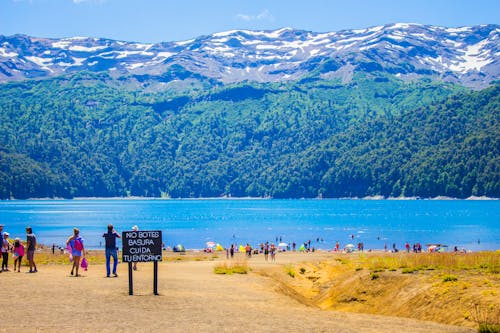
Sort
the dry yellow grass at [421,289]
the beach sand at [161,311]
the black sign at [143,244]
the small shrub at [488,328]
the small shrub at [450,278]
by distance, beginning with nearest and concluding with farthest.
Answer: the beach sand at [161,311]
the small shrub at [488,328]
the dry yellow grass at [421,289]
the black sign at [143,244]
the small shrub at [450,278]

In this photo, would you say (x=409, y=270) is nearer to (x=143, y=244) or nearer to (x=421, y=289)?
(x=421, y=289)

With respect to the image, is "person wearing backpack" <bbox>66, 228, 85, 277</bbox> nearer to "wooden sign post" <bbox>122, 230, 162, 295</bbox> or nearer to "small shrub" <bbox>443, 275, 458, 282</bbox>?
"wooden sign post" <bbox>122, 230, 162, 295</bbox>

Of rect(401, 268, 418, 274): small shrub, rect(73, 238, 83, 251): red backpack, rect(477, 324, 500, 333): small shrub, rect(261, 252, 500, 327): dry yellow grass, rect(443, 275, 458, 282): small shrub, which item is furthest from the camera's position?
rect(73, 238, 83, 251): red backpack

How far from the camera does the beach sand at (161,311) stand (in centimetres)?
1972

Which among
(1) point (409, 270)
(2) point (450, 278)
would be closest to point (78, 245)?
(1) point (409, 270)

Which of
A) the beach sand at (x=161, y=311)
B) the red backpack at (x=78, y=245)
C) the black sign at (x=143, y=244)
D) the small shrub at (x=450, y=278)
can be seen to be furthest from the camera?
the red backpack at (x=78, y=245)

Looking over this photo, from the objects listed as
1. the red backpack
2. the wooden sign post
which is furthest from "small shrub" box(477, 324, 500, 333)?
the red backpack

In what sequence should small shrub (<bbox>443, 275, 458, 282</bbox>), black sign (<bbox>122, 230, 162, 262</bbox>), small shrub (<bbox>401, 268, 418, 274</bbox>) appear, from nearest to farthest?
black sign (<bbox>122, 230, 162, 262</bbox>), small shrub (<bbox>443, 275, 458, 282</bbox>), small shrub (<bbox>401, 268, 418, 274</bbox>)

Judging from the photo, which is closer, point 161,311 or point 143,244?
point 161,311

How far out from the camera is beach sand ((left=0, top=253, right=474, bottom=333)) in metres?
19.7

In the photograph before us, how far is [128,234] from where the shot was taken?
25297 millimetres

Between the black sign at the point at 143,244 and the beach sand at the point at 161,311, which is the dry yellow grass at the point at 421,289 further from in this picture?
the black sign at the point at 143,244

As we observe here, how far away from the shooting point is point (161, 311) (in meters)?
22.4

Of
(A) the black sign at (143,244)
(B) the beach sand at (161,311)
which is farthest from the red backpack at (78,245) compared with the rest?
(A) the black sign at (143,244)
